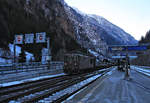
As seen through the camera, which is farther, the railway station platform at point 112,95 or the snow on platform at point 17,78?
the snow on platform at point 17,78

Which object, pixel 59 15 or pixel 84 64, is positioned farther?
pixel 59 15

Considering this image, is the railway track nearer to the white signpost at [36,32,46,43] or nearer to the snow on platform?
the snow on platform

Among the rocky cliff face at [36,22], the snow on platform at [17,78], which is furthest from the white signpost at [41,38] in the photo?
the rocky cliff face at [36,22]

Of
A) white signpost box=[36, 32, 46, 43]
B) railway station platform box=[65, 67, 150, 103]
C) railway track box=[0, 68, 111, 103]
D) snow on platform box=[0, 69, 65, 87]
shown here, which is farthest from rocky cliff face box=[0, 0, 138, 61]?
railway track box=[0, 68, 111, 103]

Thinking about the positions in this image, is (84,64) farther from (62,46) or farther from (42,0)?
(42,0)

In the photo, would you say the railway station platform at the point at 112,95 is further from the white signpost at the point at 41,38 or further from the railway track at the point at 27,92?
the white signpost at the point at 41,38

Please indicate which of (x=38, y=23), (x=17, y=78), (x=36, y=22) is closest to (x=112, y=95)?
(x=17, y=78)

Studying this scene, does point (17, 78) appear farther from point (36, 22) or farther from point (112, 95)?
point (36, 22)

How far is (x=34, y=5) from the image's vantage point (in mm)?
90375

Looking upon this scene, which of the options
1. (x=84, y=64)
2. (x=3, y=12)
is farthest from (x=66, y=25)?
(x=84, y=64)

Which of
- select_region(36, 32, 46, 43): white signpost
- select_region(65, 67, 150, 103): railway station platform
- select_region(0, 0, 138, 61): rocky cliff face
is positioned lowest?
select_region(65, 67, 150, 103): railway station platform

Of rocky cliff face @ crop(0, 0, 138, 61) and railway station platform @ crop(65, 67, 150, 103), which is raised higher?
rocky cliff face @ crop(0, 0, 138, 61)

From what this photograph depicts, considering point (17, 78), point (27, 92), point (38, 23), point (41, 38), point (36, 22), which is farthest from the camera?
point (38, 23)

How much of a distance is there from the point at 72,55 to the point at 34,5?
228 feet
